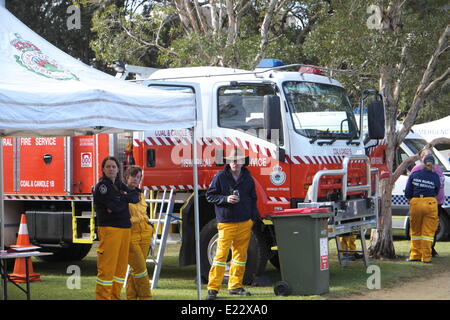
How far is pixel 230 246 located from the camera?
10.1 meters

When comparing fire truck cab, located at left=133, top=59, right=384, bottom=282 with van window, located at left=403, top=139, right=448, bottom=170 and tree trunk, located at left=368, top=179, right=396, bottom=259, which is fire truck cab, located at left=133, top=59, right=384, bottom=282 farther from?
van window, located at left=403, top=139, right=448, bottom=170

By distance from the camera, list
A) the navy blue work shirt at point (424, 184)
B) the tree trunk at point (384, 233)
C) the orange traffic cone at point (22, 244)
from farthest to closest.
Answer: the tree trunk at point (384, 233) → the navy blue work shirt at point (424, 184) → the orange traffic cone at point (22, 244)

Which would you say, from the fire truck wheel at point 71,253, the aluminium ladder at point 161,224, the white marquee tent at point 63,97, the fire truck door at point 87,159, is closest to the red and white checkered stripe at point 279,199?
the aluminium ladder at point 161,224

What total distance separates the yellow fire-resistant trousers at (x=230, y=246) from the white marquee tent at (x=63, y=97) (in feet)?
4.85

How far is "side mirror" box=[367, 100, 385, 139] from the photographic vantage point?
11.9 m

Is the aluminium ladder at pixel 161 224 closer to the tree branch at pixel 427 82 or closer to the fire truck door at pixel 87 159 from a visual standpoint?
the fire truck door at pixel 87 159

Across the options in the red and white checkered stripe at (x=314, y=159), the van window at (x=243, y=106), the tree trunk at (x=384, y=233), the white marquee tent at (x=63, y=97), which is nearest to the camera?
the white marquee tent at (x=63, y=97)

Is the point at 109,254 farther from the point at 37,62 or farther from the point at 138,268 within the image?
the point at 37,62

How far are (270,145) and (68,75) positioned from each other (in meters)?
3.12

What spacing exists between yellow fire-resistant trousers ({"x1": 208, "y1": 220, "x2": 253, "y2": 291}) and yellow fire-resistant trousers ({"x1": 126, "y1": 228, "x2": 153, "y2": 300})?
2.86ft

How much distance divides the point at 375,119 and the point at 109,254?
4.79 meters

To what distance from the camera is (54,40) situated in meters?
30.1

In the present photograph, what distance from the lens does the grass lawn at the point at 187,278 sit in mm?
10508

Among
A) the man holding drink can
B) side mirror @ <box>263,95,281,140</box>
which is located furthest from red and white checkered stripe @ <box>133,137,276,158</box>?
the man holding drink can
